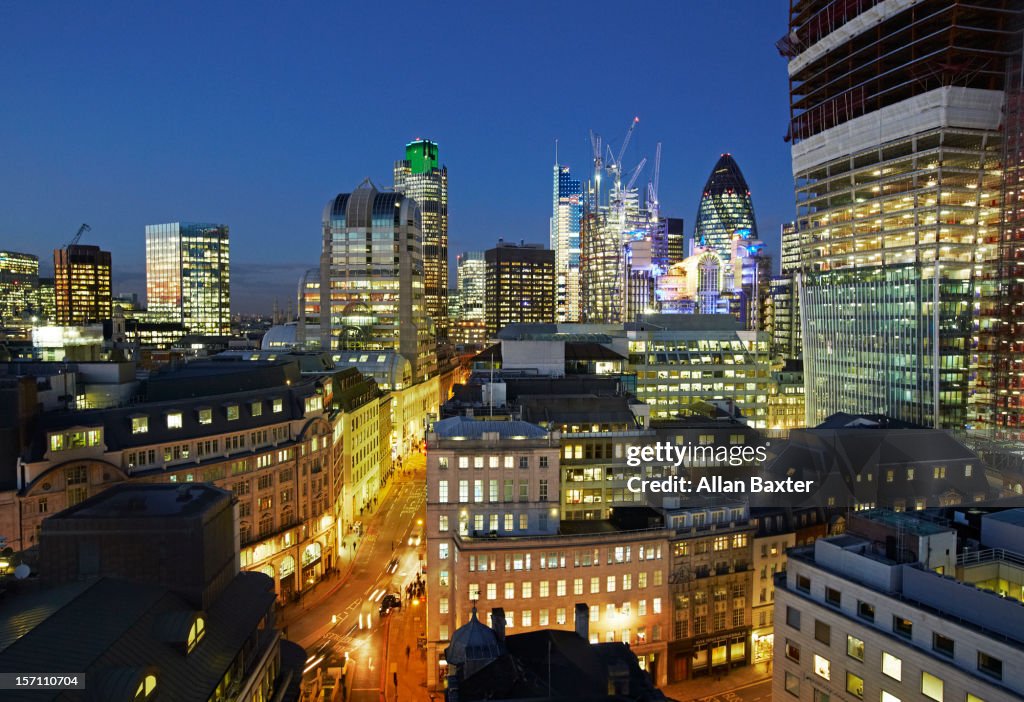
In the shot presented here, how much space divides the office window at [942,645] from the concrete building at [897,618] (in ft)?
0.16

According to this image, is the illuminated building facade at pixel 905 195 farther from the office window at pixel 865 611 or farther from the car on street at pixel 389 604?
the car on street at pixel 389 604

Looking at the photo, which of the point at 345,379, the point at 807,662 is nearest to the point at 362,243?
the point at 345,379

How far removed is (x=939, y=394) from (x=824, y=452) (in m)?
44.2

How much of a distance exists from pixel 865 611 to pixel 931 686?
545 cm

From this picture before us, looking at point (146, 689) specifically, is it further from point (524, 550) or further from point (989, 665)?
point (989, 665)

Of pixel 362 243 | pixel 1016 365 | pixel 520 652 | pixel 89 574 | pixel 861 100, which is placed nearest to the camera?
pixel 89 574

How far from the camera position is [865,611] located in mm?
43438

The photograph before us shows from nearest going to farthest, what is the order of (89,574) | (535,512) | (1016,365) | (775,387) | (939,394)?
(89,574) < (535,512) < (1016,365) < (939,394) < (775,387)

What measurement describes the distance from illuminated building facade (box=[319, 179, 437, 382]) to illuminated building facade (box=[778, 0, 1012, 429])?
103 meters

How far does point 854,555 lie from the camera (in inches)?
1768

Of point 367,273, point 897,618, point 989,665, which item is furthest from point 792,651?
point 367,273

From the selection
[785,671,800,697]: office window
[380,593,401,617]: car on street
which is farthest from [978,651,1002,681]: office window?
[380,593,401,617]: car on street

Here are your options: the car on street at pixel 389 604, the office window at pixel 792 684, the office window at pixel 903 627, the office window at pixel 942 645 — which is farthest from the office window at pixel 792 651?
the car on street at pixel 389 604

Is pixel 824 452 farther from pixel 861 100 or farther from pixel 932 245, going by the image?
pixel 861 100
